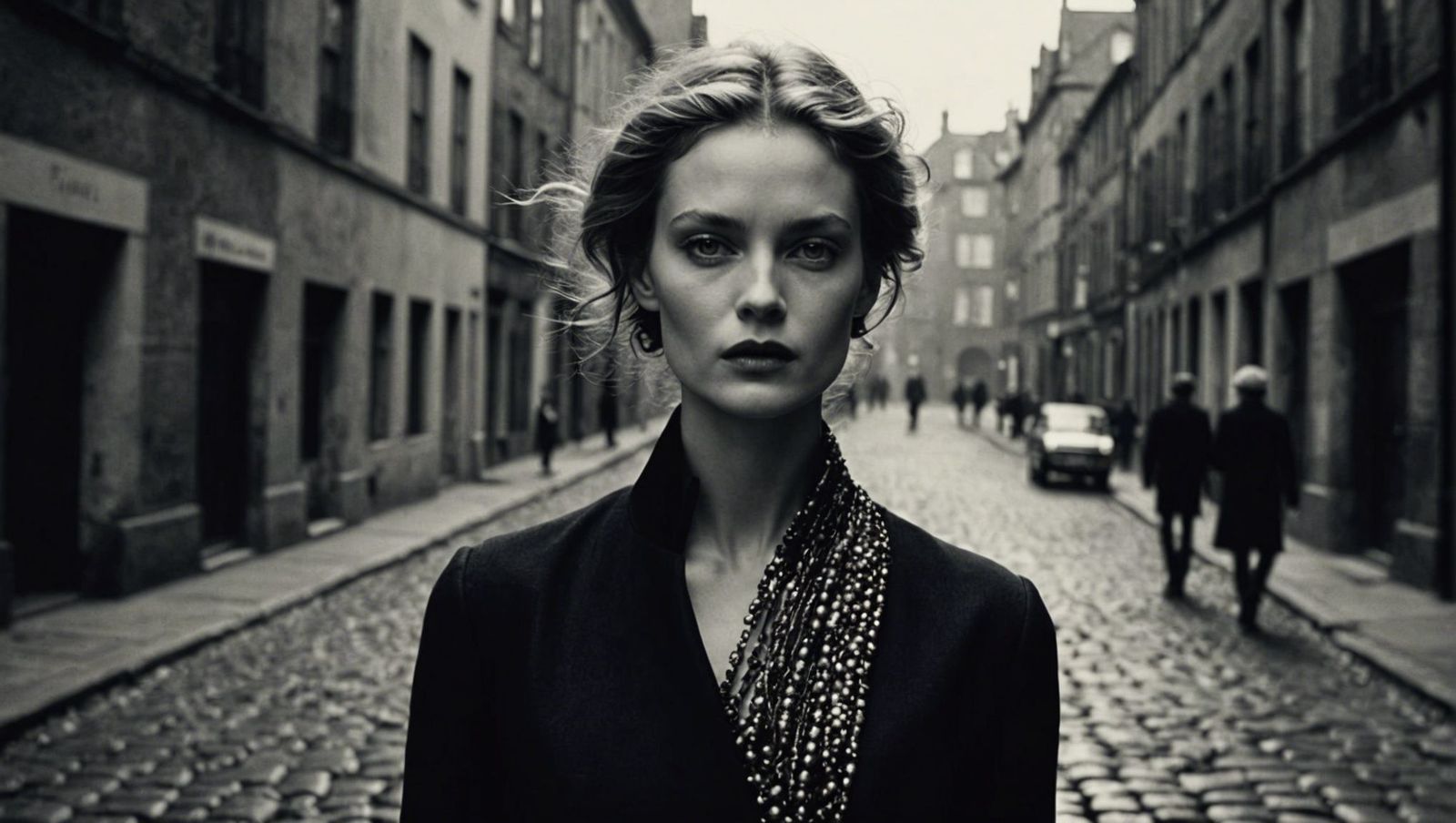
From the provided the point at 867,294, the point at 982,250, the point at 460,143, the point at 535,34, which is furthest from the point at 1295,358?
the point at 982,250

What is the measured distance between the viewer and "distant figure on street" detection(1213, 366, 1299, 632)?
34.7ft

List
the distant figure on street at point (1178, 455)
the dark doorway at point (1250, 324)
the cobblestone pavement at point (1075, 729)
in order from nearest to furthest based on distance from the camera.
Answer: the cobblestone pavement at point (1075, 729)
the distant figure on street at point (1178, 455)
the dark doorway at point (1250, 324)

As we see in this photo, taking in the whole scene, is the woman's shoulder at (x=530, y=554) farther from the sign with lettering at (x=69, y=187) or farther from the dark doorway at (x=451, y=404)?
the dark doorway at (x=451, y=404)

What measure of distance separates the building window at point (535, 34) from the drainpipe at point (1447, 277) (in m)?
19.2

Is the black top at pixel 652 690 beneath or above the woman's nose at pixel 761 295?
beneath

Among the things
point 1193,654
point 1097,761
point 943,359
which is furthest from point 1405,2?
point 943,359

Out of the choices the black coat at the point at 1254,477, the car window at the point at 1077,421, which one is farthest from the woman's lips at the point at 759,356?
the car window at the point at 1077,421

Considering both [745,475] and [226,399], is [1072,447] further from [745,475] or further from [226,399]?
[745,475]

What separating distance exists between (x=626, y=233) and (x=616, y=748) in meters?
0.67

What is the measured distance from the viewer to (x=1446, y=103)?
40.1ft

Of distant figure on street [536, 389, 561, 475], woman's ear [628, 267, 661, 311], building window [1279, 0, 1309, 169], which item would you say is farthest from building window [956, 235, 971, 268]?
woman's ear [628, 267, 661, 311]

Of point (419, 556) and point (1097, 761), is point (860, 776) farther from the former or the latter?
point (419, 556)

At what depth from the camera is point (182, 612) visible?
10.3 metres

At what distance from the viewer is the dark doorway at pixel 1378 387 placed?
14336mm
